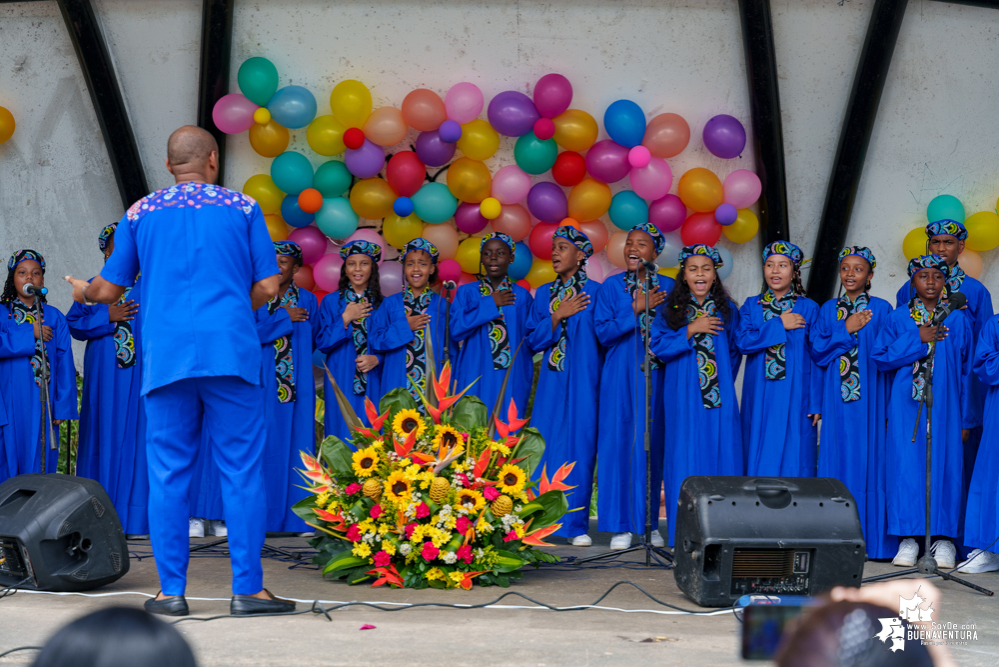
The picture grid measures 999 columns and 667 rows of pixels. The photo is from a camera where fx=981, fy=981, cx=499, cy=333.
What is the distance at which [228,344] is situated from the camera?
2980 mm

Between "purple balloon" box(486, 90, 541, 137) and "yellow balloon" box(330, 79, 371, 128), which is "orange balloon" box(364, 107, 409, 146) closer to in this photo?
"yellow balloon" box(330, 79, 371, 128)

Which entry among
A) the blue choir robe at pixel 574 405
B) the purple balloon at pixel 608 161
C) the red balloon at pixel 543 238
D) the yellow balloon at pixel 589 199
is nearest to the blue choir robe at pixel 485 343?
the blue choir robe at pixel 574 405

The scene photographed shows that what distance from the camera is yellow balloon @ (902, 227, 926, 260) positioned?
5.71 metres

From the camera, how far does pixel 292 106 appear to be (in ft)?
19.1

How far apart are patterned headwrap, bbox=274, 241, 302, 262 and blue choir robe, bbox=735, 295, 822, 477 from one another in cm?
259

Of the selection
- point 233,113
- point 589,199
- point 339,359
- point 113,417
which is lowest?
point 113,417

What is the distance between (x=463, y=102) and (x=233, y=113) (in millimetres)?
1366

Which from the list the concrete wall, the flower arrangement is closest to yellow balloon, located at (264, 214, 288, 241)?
the concrete wall

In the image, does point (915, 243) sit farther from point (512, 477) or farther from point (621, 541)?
point (512, 477)

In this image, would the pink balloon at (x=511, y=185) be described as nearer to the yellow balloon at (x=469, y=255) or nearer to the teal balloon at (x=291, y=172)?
the yellow balloon at (x=469, y=255)

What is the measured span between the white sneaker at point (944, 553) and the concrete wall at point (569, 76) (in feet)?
5.99

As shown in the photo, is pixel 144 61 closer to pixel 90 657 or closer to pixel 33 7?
pixel 33 7

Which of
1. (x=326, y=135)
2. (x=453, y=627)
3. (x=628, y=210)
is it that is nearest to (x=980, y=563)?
(x=628, y=210)

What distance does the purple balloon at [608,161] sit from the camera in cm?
580
